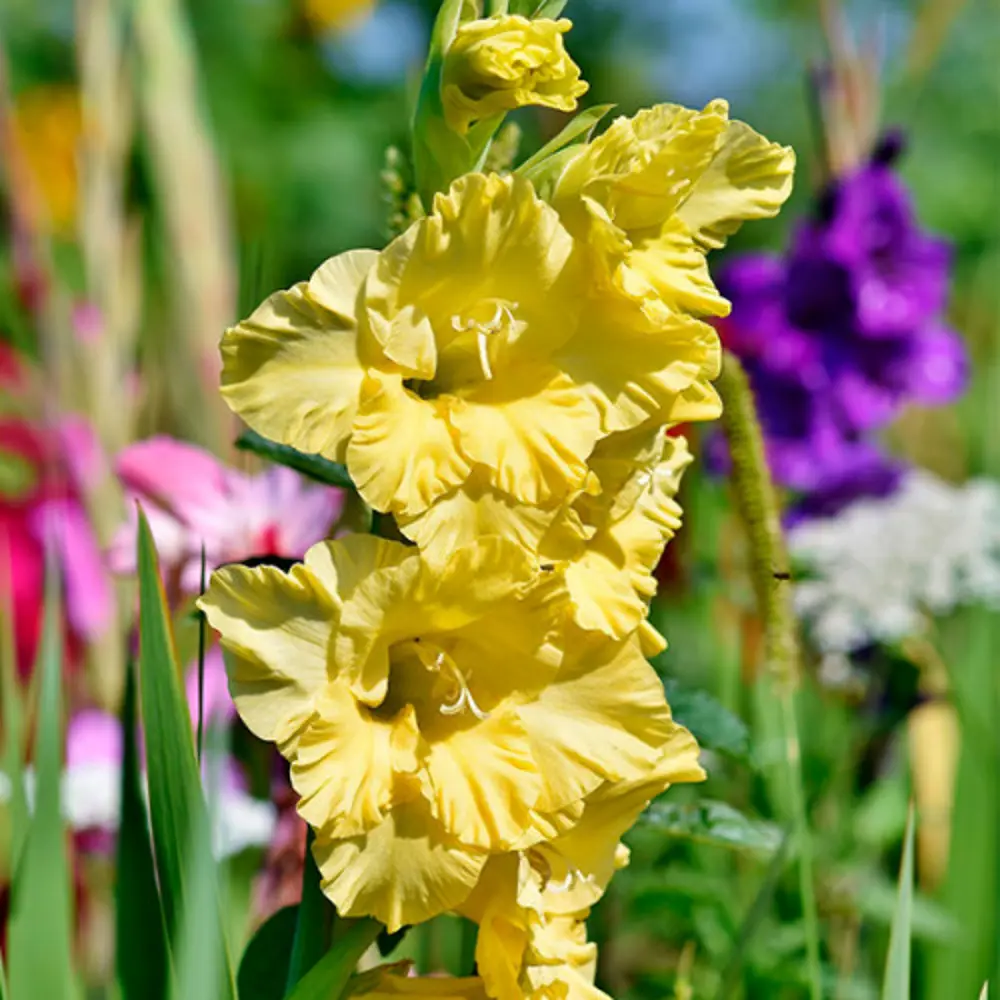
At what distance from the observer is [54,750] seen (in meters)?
0.50

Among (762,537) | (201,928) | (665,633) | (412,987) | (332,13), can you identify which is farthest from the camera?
(332,13)

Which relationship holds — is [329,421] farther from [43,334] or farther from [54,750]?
[43,334]

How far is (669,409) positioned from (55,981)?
0.29 meters

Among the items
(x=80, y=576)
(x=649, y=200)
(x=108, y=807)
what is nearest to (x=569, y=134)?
(x=649, y=200)

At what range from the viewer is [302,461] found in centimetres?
55

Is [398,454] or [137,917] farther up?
[398,454]

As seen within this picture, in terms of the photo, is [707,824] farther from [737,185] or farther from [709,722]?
[737,185]

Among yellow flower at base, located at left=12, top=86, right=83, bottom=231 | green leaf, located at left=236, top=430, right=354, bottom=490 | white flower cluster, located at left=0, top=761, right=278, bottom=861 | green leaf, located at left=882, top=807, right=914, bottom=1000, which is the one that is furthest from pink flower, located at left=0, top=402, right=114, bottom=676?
yellow flower at base, located at left=12, top=86, right=83, bottom=231

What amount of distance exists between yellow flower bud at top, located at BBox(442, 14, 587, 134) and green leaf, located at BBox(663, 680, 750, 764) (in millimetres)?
269

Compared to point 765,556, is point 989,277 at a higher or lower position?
higher

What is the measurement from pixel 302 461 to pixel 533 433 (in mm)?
136

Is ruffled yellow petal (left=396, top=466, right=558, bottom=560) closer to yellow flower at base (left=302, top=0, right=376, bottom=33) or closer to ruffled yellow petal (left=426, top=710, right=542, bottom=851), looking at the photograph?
ruffled yellow petal (left=426, top=710, right=542, bottom=851)

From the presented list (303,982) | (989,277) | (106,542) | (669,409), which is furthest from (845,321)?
(989,277)

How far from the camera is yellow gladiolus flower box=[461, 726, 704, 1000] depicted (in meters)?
0.50
